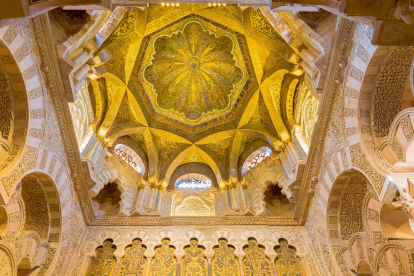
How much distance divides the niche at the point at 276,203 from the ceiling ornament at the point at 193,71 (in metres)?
3.38

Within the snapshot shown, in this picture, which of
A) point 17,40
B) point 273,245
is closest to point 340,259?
point 273,245

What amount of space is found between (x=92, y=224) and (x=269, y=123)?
5801mm

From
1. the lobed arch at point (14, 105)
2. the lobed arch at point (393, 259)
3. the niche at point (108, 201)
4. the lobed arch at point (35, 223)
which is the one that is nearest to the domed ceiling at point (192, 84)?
the niche at point (108, 201)

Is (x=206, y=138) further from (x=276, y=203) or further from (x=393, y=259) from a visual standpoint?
(x=393, y=259)

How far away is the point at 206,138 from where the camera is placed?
34.5 feet

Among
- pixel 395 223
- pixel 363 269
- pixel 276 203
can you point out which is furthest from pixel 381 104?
pixel 276 203

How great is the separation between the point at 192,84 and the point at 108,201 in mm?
5073

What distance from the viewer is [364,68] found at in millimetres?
5332

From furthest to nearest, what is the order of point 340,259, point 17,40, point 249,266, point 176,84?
point 176,84
point 249,266
point 340,259
point 17,40

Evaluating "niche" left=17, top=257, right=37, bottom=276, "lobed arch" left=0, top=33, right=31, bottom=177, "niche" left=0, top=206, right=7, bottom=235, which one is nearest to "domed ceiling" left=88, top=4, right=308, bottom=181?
"lobed arch" left=0, top=33, right=31, bottom=177

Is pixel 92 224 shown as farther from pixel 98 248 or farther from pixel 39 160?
pixel 39 160

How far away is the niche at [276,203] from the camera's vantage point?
28.6ft

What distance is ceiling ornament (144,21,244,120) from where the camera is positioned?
10391 millimetres

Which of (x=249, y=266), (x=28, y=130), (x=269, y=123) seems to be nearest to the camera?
(x=28, y=130)
